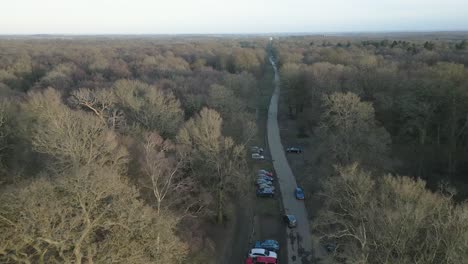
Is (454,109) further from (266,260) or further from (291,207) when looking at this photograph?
(266,260)

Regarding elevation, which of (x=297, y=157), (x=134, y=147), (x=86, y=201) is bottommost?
(x=297, y=157)

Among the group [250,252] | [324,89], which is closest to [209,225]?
[250,252]

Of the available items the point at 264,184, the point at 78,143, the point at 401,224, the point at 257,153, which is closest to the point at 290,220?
the point at 264,184

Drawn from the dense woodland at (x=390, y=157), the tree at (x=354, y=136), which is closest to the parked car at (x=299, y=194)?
the dense woodland at (x=390, y=157)

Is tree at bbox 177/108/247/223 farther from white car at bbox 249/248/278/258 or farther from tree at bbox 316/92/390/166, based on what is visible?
tree at bbox 316/92/390/166

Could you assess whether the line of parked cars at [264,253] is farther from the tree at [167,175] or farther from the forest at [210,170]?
the tree at [167,175]

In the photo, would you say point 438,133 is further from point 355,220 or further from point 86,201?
point 86,201
